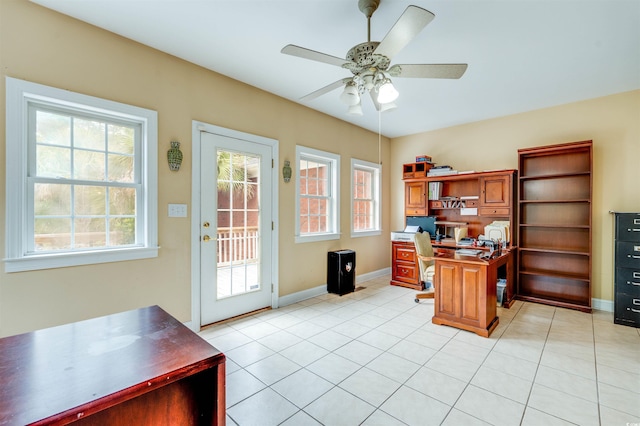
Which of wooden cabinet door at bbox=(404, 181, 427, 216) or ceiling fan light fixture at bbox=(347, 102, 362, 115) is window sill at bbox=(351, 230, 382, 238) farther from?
ceiling fan light fixture at bbox=(347, 102, 362, 115)

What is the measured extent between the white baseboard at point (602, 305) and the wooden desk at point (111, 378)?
15.7 ft

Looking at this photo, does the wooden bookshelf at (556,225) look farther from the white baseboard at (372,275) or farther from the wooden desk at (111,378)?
the wooden desk at (111,378)

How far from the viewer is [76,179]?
7.80ft

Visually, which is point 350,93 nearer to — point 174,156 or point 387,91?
point 387,91

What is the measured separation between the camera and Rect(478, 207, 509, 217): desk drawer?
4.14 metres

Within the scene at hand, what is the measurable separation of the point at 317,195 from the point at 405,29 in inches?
117

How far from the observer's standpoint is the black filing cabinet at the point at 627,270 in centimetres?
315

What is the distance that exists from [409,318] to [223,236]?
7.80 ft

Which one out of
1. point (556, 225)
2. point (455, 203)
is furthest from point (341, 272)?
point (556, 225)

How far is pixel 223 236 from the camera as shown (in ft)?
10.8

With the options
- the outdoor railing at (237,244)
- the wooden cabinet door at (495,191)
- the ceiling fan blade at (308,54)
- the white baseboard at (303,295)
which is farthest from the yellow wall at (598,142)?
the outdoor railing at (237,244)

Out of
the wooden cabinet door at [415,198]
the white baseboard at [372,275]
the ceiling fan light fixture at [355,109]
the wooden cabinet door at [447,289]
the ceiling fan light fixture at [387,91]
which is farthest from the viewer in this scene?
the white baseboard at [372,275]

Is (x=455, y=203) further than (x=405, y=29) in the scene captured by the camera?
Yes

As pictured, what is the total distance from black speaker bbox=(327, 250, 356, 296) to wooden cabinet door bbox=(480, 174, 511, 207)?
2158 millimetres
